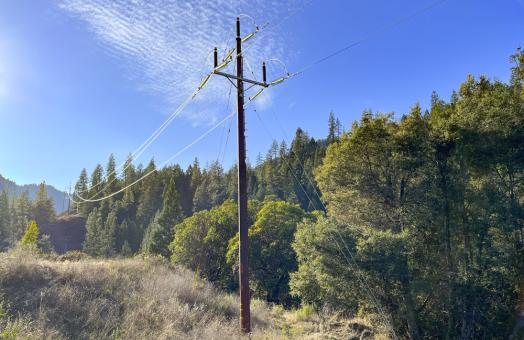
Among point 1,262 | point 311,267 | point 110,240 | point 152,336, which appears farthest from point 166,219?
point 152,336

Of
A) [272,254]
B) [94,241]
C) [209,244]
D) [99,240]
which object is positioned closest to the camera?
[272,254]

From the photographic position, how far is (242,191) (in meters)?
8.55

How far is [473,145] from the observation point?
13.6m

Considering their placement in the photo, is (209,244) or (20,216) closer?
(209,244)

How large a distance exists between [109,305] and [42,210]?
81.2 metres

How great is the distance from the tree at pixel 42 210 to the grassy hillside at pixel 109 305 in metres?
76.4

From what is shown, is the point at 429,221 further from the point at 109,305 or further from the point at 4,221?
the point at 4,221

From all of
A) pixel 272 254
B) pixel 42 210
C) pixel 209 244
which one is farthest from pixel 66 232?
pixel 272 254

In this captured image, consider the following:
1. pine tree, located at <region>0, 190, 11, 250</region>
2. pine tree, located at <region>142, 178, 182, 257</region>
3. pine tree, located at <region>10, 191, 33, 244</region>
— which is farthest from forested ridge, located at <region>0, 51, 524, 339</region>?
pine tree, located at <region>10, 191, 33, 244</region>

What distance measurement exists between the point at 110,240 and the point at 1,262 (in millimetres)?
58161

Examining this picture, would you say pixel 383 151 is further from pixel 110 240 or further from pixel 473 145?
pixel 110 240

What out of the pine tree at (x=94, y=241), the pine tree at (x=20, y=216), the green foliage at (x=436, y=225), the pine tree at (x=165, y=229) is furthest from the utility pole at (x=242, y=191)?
the pine tree at (x=20, y=216)

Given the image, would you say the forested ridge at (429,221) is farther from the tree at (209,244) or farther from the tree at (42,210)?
the tree at (42,210)

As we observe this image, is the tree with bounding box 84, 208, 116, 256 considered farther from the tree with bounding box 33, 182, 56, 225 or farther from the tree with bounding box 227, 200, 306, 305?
the tree with bounding box 227, 200, 306, 305
